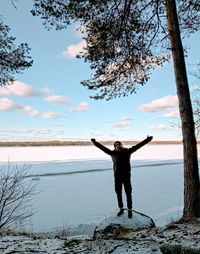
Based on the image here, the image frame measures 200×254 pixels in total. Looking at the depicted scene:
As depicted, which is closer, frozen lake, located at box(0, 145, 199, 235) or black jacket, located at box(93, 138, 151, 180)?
black jacket, located at box(93, 138, 151, 180)

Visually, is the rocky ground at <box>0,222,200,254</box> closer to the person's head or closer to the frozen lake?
the person's head

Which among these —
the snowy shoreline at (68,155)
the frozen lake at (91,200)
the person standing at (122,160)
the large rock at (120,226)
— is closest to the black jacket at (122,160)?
the person standing at (122,160)

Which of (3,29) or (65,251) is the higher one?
(3,29)

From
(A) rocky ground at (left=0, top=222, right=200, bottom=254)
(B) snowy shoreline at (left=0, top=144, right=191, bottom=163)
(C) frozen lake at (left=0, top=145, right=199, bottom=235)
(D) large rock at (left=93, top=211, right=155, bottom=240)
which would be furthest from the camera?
(B) snowy shoreline at (left=0, top=144, right=191, bottom=163)

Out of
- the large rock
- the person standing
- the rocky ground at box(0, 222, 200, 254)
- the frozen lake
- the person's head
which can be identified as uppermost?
the person's head

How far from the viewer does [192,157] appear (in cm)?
786

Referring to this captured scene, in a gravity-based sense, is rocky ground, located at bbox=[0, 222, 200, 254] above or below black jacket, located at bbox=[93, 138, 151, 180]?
below

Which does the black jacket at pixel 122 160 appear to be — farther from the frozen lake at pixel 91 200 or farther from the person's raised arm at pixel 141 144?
the frozen lake at pixel 91 200

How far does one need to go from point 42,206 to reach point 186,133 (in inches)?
327

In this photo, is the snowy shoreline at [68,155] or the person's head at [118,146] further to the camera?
the snowy shoreline at [68,155]

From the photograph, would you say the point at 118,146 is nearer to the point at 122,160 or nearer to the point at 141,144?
the point at 122,160

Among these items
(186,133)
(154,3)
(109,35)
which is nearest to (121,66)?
(109,35)

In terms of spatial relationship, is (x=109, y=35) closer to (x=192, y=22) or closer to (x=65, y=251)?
(x=192, y=22)

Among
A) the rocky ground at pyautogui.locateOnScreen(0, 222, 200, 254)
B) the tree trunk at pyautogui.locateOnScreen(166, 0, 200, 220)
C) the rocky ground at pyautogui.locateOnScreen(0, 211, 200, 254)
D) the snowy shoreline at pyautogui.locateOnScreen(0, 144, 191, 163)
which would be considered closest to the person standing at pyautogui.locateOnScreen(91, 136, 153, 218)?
the tree trunk at pyautogui.locateOnScreen(166, 0, 200, 220)
